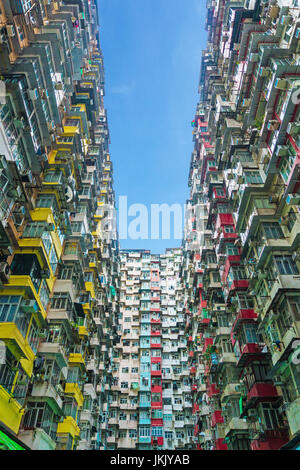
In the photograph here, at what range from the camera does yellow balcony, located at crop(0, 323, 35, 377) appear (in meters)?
15.5

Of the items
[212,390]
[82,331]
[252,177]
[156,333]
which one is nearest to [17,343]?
[82,331]

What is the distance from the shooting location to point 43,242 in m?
20.6

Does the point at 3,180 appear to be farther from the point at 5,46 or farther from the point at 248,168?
the point at 248,168

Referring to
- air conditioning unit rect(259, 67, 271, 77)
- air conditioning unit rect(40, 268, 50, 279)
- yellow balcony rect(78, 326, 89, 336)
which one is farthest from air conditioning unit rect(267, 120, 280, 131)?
yellow balcony rect(78, 326, 89, 336)

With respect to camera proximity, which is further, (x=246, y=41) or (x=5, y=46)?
(x=246, y=41)

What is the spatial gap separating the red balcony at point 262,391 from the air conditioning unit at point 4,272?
16.0 m

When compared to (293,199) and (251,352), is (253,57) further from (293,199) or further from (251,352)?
(251,352)

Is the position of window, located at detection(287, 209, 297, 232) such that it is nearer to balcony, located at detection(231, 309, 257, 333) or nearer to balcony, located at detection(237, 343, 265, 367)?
balcony, located at detection(231, 309, 257, 333)

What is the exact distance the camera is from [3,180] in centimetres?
1773

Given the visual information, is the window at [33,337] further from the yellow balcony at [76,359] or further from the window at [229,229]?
the window at [229,229]

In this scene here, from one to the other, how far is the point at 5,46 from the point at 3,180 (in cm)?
815

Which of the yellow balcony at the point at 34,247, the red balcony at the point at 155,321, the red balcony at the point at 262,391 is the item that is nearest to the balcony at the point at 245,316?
the red balcony at the point at 262,391
